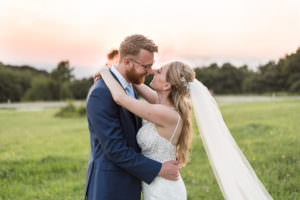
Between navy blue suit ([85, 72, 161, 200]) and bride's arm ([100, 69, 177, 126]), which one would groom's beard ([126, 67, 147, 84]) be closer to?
bride's arm ([100, 69, 177, 126])

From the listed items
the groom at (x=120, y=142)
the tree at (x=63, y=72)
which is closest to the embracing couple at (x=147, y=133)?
the groom at (x=120, y=142)

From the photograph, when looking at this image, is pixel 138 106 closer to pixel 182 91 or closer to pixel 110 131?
pixel 110 131

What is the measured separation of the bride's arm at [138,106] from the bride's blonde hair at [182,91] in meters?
0.20

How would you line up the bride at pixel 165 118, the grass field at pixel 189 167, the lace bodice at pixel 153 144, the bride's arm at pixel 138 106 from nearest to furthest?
the bride's arm at pixel 138 106
the bride at pixel 165 118
the lace bodice at pixel 153 144
the grass field at pixel 189 167

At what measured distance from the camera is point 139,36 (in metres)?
3.40

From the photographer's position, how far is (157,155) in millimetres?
3322

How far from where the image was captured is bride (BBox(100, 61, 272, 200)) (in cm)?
320

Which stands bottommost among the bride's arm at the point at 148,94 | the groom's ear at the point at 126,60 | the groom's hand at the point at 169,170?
the groom's hand at the point at 169,170

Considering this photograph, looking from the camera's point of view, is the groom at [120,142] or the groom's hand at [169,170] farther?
the groom's hand at [169,170]

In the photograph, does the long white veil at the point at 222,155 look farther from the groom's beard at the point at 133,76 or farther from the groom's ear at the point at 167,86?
the groom's beard at the point at 133,76

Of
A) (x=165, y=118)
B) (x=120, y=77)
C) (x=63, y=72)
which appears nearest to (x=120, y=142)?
(x=165, y=118)

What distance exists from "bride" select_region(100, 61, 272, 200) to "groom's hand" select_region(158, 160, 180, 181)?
72mm

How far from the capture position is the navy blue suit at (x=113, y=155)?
2881 millimetres

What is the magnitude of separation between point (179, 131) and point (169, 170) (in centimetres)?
44
